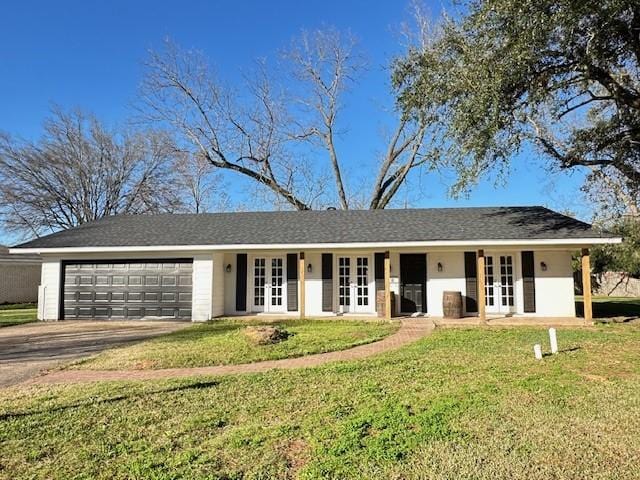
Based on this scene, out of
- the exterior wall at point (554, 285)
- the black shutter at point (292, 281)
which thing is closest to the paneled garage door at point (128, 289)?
the black shutter at point (292, 281)

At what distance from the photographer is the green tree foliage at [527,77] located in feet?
28.5

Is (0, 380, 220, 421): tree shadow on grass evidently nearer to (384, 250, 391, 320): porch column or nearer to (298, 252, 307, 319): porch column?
(298, 252, 307, 319): porch column

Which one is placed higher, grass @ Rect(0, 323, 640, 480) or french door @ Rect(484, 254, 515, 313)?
french door @ Rect(484, 254, 515, 313)

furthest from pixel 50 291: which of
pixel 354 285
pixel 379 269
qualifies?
pixel 379 269

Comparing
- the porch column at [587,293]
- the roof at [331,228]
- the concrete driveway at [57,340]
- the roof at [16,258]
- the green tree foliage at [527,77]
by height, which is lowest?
the concrete driveway at [57,340]

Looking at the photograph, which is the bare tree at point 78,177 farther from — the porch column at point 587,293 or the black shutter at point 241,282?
the porch column at point 587,293

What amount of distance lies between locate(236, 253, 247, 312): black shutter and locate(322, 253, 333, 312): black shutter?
8.98 feet

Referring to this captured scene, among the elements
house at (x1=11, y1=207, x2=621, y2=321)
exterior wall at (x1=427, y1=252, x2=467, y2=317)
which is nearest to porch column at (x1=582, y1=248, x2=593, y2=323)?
house at (x1=11, y1=207, x2=621, y2=321)

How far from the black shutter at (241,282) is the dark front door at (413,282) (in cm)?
532

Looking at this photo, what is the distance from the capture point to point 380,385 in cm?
605

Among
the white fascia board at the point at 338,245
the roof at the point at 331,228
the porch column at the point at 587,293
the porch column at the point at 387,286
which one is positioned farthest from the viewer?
the roof at the point at 331,228

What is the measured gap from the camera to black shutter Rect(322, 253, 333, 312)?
47.1ft

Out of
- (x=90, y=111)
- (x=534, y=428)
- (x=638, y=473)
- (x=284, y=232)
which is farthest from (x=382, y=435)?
(x=90, y=111)

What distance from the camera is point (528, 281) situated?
13.6 metres
